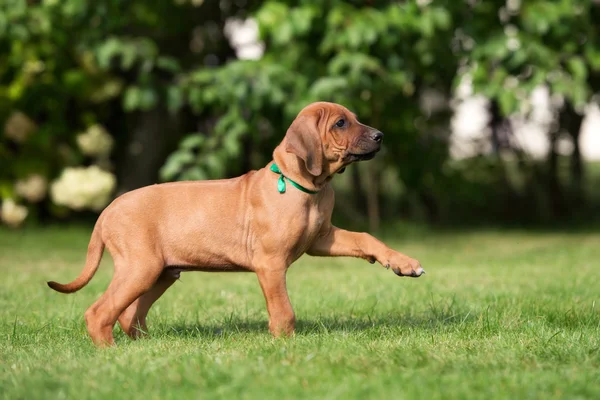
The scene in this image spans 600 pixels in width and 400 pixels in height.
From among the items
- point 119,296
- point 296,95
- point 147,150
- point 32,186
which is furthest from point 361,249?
point 32,186

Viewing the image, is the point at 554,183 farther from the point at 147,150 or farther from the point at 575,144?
the point at 147,150

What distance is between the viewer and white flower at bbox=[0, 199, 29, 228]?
505 inches

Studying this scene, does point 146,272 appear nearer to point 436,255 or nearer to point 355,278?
point 355,278

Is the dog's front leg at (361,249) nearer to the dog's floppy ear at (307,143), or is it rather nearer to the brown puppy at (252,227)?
the brown puppy at (252,227)

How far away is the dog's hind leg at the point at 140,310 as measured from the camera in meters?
5.42

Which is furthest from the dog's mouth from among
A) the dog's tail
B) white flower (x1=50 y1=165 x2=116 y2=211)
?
white flower (x1=50 y1=165 x2=116 y2=211)

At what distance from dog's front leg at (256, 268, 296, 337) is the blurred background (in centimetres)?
562

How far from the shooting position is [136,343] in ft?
16.3

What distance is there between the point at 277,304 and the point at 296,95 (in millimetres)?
6021

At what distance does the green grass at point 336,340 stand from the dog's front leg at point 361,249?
1.29ft

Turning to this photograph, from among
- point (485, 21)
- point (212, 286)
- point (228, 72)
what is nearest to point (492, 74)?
point (485, 21)

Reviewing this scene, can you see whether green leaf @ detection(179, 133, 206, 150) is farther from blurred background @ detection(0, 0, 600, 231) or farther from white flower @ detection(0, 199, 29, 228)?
white flower @ detection(0, 199, 29, 228)

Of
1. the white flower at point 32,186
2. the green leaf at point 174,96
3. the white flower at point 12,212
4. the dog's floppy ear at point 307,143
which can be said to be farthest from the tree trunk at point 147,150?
the dog's floppy ear at point 307,143

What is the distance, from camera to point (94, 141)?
13211 millimetres
